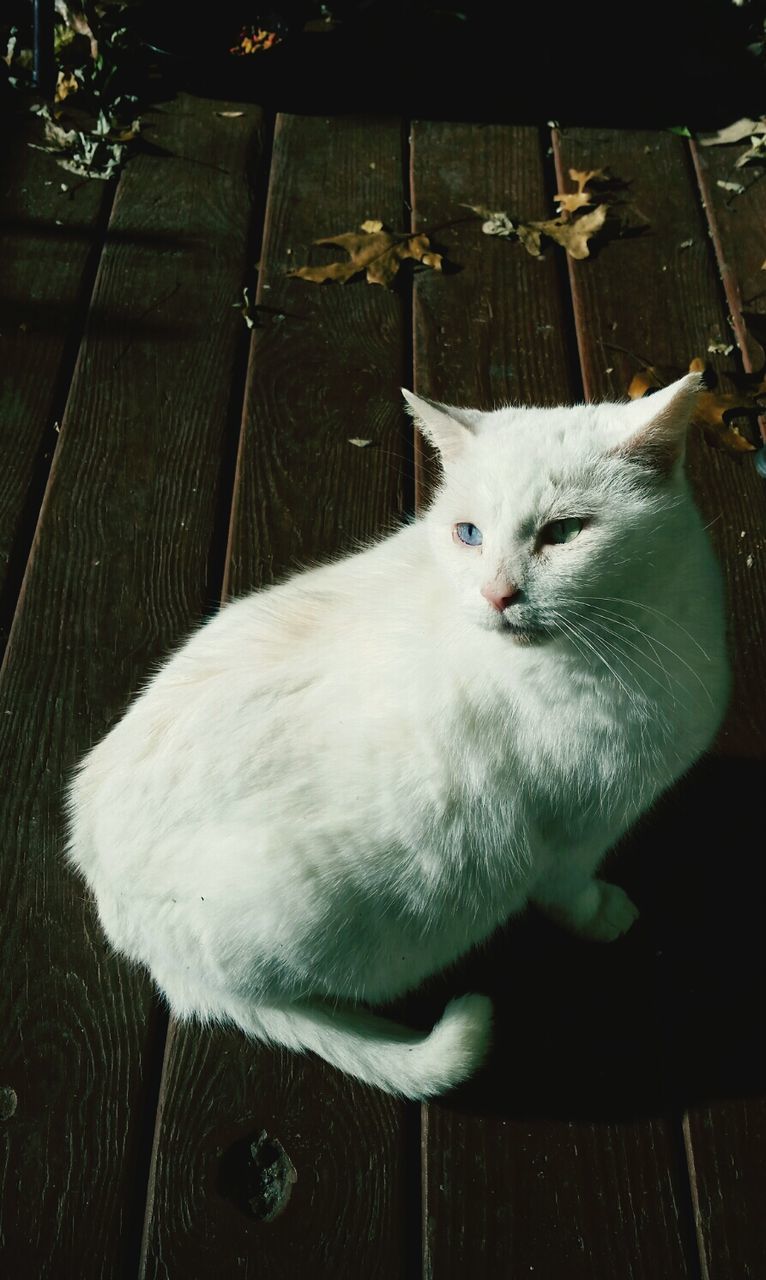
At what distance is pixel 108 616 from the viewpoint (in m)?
2.04

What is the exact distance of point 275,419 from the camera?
2314mm

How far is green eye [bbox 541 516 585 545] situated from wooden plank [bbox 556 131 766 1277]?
0.78 meters

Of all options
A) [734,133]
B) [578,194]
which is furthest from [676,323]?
[734,133]

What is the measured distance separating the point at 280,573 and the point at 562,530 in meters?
0.94

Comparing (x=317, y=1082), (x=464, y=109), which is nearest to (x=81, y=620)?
(x=317, y=1082)

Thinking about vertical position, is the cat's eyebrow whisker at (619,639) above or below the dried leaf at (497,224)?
below

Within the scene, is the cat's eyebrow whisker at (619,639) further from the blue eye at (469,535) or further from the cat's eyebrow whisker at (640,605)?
the blue eye at (469,535)

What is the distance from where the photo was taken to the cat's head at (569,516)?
4.16ft

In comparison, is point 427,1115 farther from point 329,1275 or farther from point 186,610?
point 186,610

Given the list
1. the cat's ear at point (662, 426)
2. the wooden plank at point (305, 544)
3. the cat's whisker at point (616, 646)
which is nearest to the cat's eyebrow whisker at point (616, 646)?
the cat's whisker at point (616, 646)

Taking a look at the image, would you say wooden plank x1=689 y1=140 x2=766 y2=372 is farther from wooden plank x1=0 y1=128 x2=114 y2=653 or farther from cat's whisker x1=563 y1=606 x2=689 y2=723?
wooden plank x1=0 y1=128 x2=114 y2=653

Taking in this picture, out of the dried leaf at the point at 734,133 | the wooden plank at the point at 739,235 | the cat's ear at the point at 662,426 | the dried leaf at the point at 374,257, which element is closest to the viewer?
the cat's ear at the point at 662,426

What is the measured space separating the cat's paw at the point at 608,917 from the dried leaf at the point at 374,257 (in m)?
1.68

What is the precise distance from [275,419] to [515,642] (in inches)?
47.6
